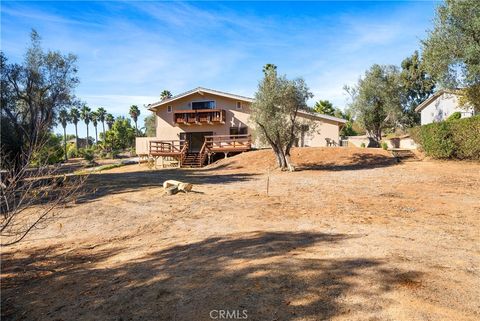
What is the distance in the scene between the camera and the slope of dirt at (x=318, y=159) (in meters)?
24.8

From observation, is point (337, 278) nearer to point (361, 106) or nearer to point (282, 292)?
point (282, 292)

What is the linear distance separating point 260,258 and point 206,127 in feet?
105

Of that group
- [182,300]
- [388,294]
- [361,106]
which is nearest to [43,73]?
[182,300]

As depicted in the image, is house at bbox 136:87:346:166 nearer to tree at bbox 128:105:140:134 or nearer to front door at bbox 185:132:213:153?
front door at bbox 185:132:213:153

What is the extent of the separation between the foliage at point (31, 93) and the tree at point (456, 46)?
24.7m

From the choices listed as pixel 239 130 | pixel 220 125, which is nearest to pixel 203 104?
pixel 220 125

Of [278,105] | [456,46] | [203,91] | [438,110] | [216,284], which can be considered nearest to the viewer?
[216,284]

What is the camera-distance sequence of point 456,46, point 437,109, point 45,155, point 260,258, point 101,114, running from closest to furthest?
point 260,258 < point 45,155 < point 456,46 < point 437,109 < point 101,114

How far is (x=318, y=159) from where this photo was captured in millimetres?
26562

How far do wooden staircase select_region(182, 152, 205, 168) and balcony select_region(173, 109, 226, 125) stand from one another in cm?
440

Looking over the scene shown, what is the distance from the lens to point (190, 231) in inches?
364

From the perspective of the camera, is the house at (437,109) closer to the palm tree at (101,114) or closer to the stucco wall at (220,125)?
the stucco wall at (220,125)

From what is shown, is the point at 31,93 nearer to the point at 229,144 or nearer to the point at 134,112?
the point at 229,144

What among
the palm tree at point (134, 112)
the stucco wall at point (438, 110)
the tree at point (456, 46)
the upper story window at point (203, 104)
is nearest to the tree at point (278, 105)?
the tree at point (456, 46)
